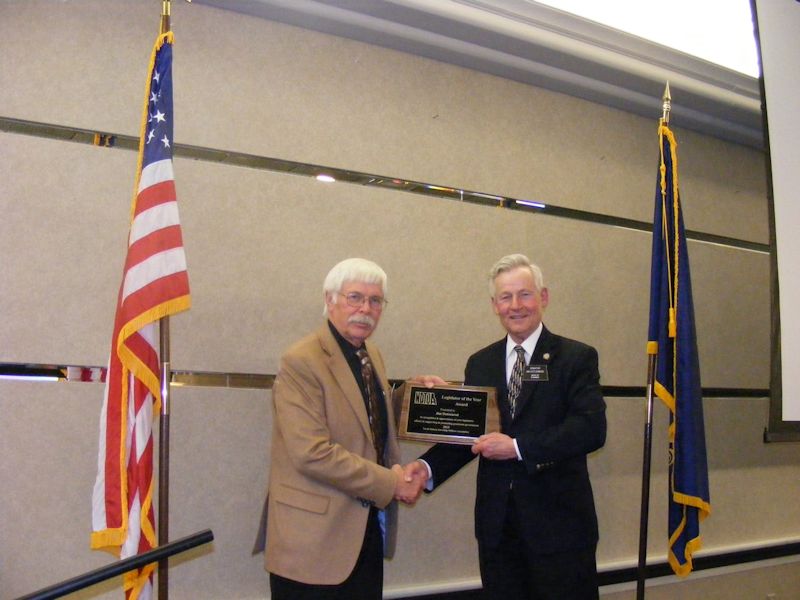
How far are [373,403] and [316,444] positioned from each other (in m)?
0.32

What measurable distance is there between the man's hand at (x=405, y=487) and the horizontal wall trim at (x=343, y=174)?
144 cm

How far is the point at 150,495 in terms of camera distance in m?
2.25

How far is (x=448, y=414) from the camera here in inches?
97.6

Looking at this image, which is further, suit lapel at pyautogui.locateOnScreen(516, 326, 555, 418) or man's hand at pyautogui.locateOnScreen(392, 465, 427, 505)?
suit lapel at pyautogui.locateOnScreen(516, 326, 555, 418)

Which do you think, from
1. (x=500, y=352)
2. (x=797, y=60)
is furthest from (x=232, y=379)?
(x=797, y=60)

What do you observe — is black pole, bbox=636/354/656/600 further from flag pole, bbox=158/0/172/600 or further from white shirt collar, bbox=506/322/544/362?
flag pole, bbox=158/0/172/600

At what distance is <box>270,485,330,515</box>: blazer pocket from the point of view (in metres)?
2.19

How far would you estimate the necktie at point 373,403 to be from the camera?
239 cm

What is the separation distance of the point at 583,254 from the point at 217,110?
2.08 meters

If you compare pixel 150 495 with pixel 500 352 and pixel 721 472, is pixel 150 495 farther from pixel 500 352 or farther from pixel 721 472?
pixel 721 472

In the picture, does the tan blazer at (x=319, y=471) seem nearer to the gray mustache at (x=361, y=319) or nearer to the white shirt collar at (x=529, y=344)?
the gray mustache at (x=361, y=319)

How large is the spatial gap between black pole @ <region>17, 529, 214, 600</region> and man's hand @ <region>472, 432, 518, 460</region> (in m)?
1.41

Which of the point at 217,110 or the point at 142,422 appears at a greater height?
the point at 217,110

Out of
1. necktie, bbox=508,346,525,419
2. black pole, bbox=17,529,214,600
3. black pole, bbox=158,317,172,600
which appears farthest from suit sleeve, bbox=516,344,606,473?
black pole, bbox=17,529,214,600
